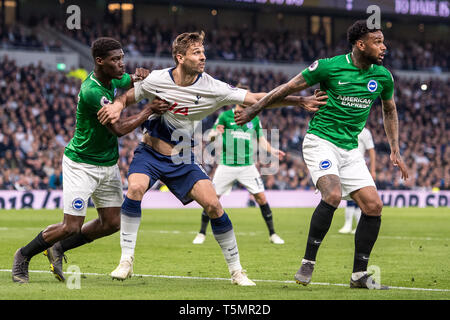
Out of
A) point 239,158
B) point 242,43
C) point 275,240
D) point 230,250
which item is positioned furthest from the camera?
point 242,43

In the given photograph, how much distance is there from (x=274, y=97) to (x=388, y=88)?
1.27 meters

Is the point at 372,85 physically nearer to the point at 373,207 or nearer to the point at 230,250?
the point at 373,207

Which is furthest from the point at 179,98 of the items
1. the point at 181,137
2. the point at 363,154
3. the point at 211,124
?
the point at 211,124

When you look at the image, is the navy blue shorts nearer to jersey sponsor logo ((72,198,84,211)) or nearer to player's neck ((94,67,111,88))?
jersey sponsor logo ((72,198,84,211))

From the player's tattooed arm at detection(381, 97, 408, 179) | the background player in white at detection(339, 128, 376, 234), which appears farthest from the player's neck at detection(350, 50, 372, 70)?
the background player in white at detection(339, 128, 376, 234)

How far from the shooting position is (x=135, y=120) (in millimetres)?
8031

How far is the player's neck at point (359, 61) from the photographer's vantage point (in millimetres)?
8250

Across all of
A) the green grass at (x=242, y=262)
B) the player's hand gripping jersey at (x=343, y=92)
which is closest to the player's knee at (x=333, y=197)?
the player's hand gripping jersey at (x=343, y=92)

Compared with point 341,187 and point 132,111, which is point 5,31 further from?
point 341,187

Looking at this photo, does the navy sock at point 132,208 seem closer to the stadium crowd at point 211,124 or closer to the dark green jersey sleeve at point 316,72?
the dark green jersey sleeve at point 316,72

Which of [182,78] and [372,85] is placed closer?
[372,85]

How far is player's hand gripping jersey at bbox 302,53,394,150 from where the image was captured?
8.18 meters

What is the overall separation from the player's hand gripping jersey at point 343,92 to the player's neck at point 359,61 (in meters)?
0.04

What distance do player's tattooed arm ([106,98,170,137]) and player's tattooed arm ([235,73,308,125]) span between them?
811 mm
